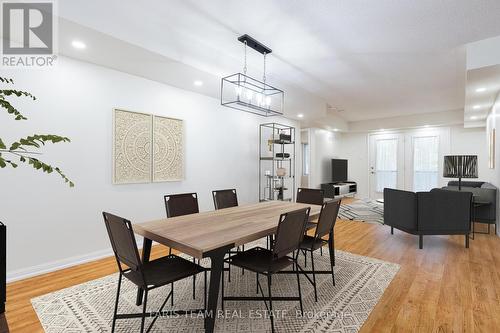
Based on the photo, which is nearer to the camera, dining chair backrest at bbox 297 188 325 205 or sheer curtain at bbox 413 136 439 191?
dining chair backrest at bbox 297 188 325 205

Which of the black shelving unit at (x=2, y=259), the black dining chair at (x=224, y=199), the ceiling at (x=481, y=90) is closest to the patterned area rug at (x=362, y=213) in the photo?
the ceiling at (x=481, y=90)

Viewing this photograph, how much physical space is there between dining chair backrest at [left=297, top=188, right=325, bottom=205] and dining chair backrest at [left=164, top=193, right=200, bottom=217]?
155 centimetres

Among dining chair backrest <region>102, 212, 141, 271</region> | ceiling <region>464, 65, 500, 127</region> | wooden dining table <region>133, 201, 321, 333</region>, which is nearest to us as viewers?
dining chair backrest <region>102, 212, 141, 271</region>

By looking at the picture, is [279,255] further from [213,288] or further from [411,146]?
[411,146]

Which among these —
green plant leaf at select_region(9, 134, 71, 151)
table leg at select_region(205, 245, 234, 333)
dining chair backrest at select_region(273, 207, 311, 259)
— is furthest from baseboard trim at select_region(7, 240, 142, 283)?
green plant leaf at select_region(9, 134, 71, 151)

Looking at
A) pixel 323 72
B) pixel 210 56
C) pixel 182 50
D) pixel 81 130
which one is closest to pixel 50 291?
pixel 81 130

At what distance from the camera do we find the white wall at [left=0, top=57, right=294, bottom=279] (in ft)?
9.04

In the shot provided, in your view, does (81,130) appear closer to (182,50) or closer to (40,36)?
(40,36)

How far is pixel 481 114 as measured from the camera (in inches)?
234

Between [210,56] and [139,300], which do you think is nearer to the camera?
[139,300]

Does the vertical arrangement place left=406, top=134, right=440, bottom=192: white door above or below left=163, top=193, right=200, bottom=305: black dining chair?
above

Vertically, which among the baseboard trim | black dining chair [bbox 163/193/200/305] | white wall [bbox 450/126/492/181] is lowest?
the baseboard trim

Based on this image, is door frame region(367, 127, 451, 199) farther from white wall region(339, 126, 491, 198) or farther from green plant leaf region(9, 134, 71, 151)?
green plant leaf region(9, 134, 71, 151)

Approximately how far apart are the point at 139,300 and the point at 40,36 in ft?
8.68
